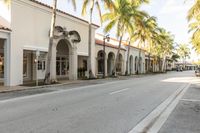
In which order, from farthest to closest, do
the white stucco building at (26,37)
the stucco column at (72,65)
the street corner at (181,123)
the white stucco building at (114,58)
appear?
the white stucco building at (114,58), the stucco column at (72,65), the white stucco building at (26,37), the street corner at (181,123)

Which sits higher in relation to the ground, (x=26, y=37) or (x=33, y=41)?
(x=26, y=37)

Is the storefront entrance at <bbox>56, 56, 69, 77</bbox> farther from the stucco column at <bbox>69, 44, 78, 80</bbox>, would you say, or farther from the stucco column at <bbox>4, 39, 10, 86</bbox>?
the stucco column at <bbox>4, 39, 10, 86</bbox>

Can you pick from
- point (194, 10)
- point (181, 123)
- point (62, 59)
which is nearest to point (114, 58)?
point (62, 59)

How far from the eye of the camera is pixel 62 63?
117 ft

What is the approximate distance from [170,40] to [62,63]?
6091cm

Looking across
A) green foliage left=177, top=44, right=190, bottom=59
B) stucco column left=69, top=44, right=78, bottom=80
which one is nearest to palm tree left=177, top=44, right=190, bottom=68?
green foliage left=177, top=44, right=190, bottom=59

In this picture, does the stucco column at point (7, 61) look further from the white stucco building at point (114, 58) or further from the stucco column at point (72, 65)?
the white stucco building at point (114, 58)

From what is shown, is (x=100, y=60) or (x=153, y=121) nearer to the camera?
(x=153, y=121)

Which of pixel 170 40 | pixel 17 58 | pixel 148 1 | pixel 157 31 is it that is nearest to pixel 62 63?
pixel 17 58

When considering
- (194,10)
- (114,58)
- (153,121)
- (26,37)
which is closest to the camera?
(153,121)

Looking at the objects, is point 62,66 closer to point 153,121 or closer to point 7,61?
point 7,61

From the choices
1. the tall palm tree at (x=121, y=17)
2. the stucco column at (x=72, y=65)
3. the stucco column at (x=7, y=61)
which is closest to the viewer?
the stucco column at (x=7, y=61)

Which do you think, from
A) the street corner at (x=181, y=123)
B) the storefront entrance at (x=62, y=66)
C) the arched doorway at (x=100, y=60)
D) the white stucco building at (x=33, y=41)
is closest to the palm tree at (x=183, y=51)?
the arched doorway at (x=100, y=60)

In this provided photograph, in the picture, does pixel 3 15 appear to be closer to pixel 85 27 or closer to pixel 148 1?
pixel 85 27
